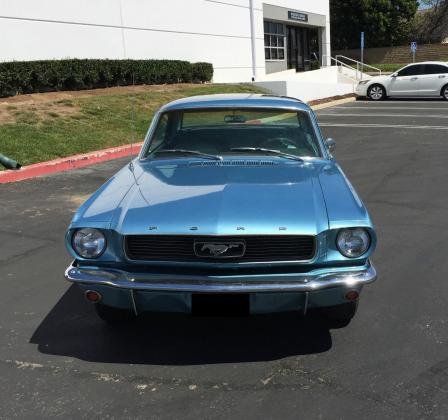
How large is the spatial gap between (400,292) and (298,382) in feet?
5.26

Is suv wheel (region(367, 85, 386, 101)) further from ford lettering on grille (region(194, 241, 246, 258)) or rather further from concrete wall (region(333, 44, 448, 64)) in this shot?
concrete wall (region(333, 44, 448, 64))

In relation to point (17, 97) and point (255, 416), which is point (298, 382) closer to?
point (255, 416)

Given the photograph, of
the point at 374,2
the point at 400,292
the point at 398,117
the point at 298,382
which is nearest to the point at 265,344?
the point at 298,382

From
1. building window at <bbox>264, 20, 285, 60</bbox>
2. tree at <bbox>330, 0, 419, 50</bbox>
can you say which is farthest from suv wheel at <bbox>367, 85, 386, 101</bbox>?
tree at <bbox>330, 0, 419, 50</bbox>

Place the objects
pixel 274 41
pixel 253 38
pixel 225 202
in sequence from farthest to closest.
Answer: pixel 274 41
pixel 253 38
pixel 225 202

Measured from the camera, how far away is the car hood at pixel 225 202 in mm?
3271

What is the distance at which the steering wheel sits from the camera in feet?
15.5

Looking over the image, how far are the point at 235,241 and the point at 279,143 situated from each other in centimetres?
170

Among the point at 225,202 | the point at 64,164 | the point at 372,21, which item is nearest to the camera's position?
the point at 225,202

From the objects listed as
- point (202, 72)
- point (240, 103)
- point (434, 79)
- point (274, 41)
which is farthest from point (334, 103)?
point (240, 103)

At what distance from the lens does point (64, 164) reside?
33.8 feet

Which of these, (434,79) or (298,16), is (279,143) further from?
(298,16)

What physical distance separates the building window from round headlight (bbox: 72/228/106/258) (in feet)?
93.2

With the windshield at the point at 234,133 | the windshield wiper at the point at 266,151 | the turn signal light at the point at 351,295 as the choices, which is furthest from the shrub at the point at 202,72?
the turn signal light at the point at 351,295
